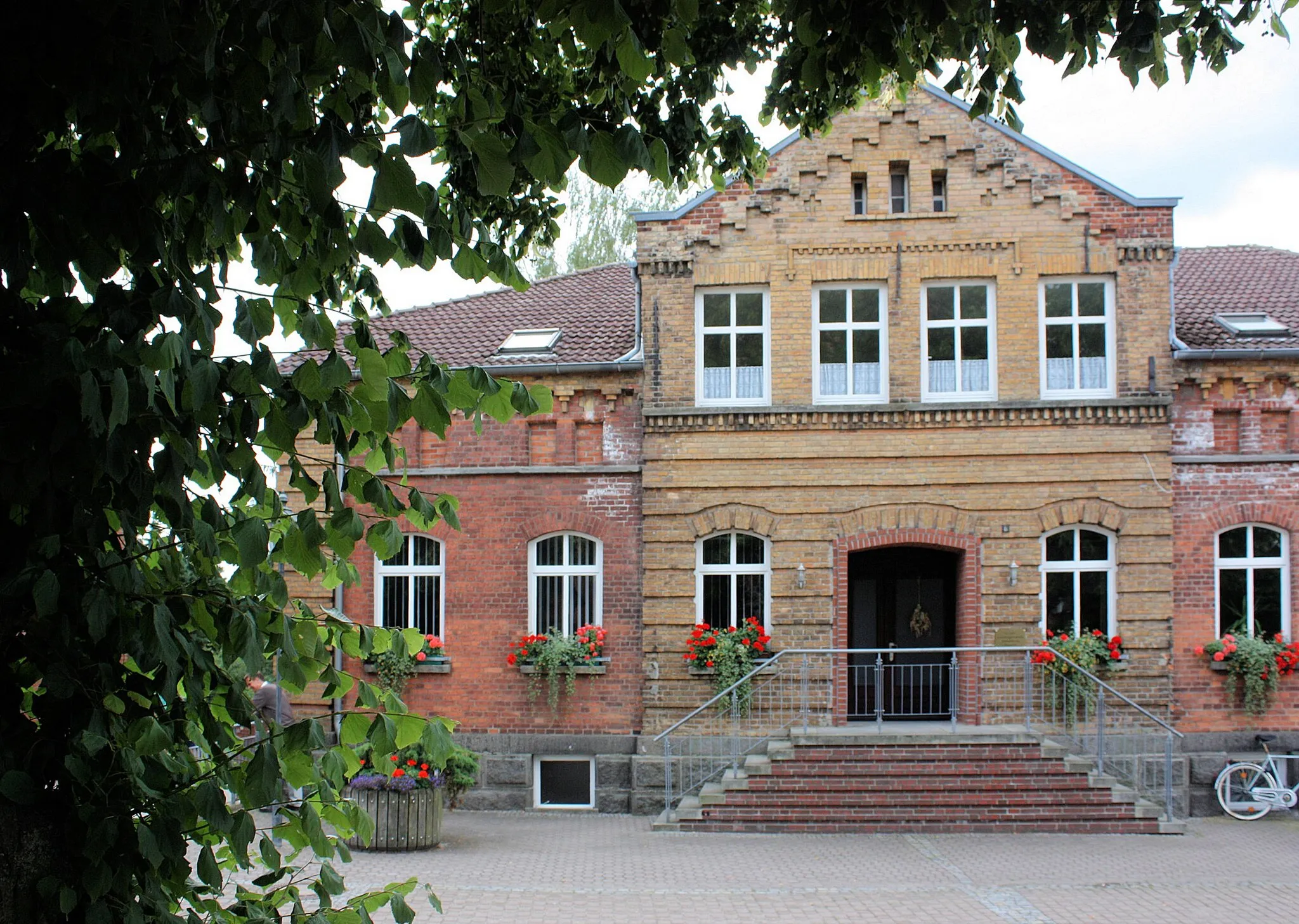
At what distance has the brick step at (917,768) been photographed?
15.9 metres

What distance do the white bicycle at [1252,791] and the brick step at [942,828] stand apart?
5.98 feet

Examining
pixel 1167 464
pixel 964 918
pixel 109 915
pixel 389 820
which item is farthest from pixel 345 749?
pixel 1167 464

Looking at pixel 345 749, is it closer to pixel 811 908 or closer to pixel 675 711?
pixel 811 908

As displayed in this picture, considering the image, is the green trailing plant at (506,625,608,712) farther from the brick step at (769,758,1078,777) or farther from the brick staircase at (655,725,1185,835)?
the brick step at (769,758,1078,777)

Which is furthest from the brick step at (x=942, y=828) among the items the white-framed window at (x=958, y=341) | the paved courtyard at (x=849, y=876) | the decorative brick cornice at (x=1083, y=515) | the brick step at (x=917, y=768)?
the white-framed window at (x=958, y=341)

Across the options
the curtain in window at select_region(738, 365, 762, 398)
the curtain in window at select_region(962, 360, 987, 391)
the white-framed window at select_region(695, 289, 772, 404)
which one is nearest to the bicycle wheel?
the curtain in window at select_region(962, 360, 987, 391)

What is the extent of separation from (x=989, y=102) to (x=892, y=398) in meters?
11.8

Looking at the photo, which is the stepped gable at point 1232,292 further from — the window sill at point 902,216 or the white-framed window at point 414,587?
the white-framed window at point 414,587

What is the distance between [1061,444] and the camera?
17.5 m

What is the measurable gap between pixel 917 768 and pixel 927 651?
1719mm

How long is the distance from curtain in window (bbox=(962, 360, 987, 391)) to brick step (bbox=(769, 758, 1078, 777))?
16.8 ft

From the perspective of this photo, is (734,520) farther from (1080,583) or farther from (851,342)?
(1080,583)

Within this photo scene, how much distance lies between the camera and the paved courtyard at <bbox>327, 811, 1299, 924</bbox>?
37.3 feet

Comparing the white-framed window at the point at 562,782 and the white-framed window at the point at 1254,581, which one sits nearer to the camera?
the white-framed window at the point at 1254,581
